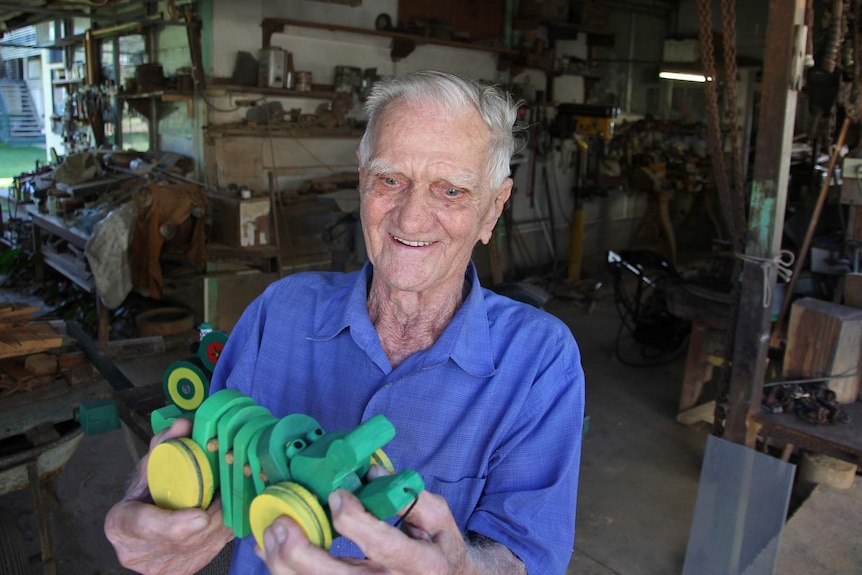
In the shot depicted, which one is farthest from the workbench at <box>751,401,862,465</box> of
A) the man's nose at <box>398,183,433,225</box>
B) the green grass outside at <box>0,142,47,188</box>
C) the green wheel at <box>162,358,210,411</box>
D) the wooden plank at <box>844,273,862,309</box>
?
the green grass outside at <box>0,142,47,188</box>

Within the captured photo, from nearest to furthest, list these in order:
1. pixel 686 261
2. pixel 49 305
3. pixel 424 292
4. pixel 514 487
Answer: pixel 514 487 < pixel 424 292 < pixel 49 305 < pixel 686 261

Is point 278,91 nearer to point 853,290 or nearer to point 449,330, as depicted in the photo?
point 853,290

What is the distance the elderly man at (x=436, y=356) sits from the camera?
117cm

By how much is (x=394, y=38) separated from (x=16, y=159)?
13591 millimetres

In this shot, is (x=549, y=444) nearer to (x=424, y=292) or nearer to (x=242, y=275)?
(x=424, y=292)

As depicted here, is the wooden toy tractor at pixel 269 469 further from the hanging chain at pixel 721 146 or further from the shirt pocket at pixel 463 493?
the hanging chain at pixel 721 146

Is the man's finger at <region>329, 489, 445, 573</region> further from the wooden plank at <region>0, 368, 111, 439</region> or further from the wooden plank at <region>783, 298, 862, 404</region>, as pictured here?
the wooden plank at <region>783, 298, 862, 404</region>

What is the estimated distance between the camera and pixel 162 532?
978 millimetres

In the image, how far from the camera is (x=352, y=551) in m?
1.27

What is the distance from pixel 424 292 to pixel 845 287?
8.28ft

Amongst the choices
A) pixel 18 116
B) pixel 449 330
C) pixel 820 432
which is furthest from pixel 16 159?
pixel 449 330

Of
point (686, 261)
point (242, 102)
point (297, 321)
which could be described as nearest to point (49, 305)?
point (242, 102)

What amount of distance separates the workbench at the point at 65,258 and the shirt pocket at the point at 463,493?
4.69 meters

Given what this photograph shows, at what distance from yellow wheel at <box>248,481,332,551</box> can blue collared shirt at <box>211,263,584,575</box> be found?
41 cm
